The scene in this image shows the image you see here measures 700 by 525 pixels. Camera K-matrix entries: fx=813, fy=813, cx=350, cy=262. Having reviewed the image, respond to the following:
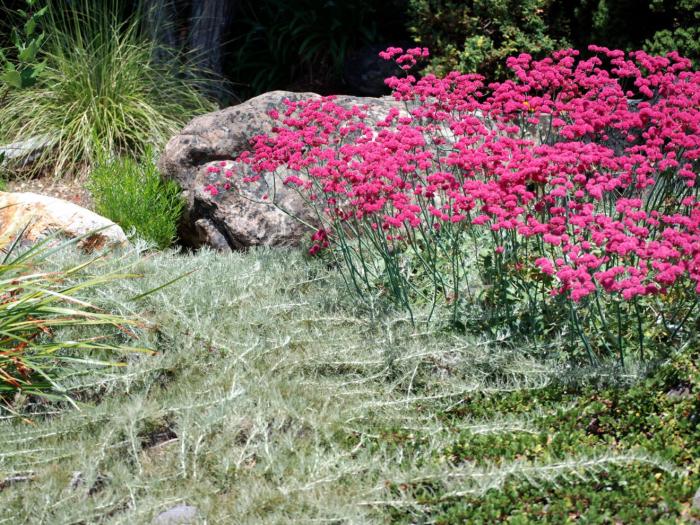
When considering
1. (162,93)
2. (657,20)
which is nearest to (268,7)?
(162,93)

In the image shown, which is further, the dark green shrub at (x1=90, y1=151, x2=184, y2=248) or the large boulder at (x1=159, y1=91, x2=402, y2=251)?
the dark green shrub at (x1=90, y1=151, x2=184, y2=248)

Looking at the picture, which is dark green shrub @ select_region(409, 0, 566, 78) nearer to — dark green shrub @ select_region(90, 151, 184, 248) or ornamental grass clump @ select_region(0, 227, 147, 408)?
dark green shrub @ select_region(90, 151, 184, 248)

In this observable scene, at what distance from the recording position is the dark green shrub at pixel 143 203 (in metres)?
6.16

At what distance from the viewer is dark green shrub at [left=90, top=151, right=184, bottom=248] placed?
616cm

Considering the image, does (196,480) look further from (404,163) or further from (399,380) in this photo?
(404,163)

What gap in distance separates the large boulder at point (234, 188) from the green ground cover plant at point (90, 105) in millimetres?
1191

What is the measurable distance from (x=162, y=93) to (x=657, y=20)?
468 cm

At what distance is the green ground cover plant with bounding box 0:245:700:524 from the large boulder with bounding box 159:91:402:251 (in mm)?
1359

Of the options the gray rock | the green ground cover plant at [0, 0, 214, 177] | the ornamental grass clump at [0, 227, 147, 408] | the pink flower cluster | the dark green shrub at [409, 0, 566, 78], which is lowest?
the gray rock

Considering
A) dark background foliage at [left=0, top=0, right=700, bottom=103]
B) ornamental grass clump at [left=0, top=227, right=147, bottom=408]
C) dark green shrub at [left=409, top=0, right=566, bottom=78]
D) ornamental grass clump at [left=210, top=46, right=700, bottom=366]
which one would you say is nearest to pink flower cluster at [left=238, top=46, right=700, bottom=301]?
ornamental grass clump at [left=210, top=46, right=700, bottom=366]

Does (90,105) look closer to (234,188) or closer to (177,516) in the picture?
(234,188)

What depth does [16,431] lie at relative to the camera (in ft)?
11.6

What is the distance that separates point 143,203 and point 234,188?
3.03 feet

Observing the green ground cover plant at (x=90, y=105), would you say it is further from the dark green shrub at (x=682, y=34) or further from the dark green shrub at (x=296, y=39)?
the dark green shrub at (x=682, y=34)
